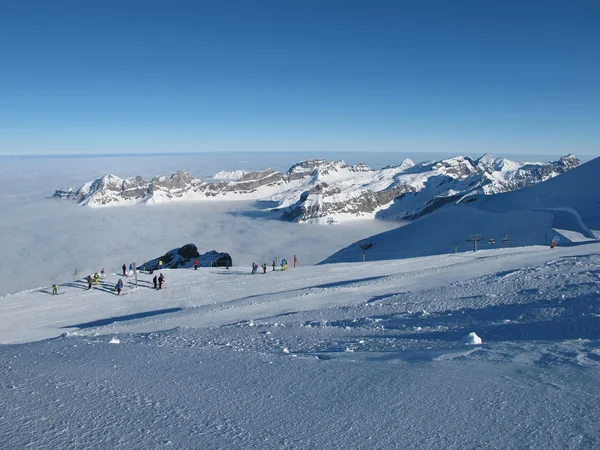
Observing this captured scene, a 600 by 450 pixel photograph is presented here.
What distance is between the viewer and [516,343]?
753 cm

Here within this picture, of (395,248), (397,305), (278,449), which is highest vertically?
(278,449)

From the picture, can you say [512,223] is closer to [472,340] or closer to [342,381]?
[472,340]

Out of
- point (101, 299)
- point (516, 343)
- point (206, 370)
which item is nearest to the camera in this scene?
point (206, 370)

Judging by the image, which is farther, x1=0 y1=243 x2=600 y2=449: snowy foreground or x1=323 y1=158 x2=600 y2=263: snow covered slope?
x1=323 y1=158 x2=600 y2=263: snow covered slope

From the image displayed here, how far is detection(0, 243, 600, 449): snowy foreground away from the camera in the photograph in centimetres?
439

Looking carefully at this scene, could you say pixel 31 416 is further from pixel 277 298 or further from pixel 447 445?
pixel 277 298

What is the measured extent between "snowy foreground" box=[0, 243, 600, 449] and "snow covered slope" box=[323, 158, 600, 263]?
82.5 feet

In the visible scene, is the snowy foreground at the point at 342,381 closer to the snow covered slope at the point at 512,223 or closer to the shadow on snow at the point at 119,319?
the shadow on snow at the point at 119,319

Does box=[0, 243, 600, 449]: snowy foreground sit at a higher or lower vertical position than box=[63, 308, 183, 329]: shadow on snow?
higher

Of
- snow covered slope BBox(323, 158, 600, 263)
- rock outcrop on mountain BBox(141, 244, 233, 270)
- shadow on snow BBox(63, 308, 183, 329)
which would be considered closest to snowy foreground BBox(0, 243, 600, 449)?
shadow on snow BBox(63, 308, 183, 329)

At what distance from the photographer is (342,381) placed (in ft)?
19.5

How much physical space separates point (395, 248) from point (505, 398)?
42.6m

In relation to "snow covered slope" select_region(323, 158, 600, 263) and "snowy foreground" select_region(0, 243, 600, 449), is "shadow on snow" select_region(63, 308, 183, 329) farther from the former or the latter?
"snow covered slope" select_region(323, 158, 600, 263)

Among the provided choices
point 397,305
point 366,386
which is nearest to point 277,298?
point 397,305
